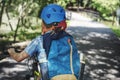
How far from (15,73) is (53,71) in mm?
6729

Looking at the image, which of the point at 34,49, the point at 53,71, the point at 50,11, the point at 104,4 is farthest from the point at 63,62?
the point at 104,4

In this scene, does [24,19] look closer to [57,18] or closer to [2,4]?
[2,4]

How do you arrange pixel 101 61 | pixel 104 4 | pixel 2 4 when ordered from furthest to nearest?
pixel 104 4 → pixel 2 4 → pixel 101 61

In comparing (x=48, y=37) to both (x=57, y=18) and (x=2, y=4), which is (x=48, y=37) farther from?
(x=2, y=4)

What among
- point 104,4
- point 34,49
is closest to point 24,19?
point 34,49

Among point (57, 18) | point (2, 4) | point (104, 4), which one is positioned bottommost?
point (104, 4)

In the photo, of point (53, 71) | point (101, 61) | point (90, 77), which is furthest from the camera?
point (101, 61)

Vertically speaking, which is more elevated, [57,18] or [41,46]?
[57,18]

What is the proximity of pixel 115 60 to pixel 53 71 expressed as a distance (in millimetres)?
10377

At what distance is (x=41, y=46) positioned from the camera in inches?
124

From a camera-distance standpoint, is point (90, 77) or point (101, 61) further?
point (101, 61)

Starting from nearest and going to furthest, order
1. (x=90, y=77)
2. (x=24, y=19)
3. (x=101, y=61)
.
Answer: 1. (x=90, y=77)
2. (x=101, y=61)
3. (x=24, y=19)

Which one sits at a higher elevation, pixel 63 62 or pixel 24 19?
pixel 63 62

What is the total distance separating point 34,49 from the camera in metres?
3.17
